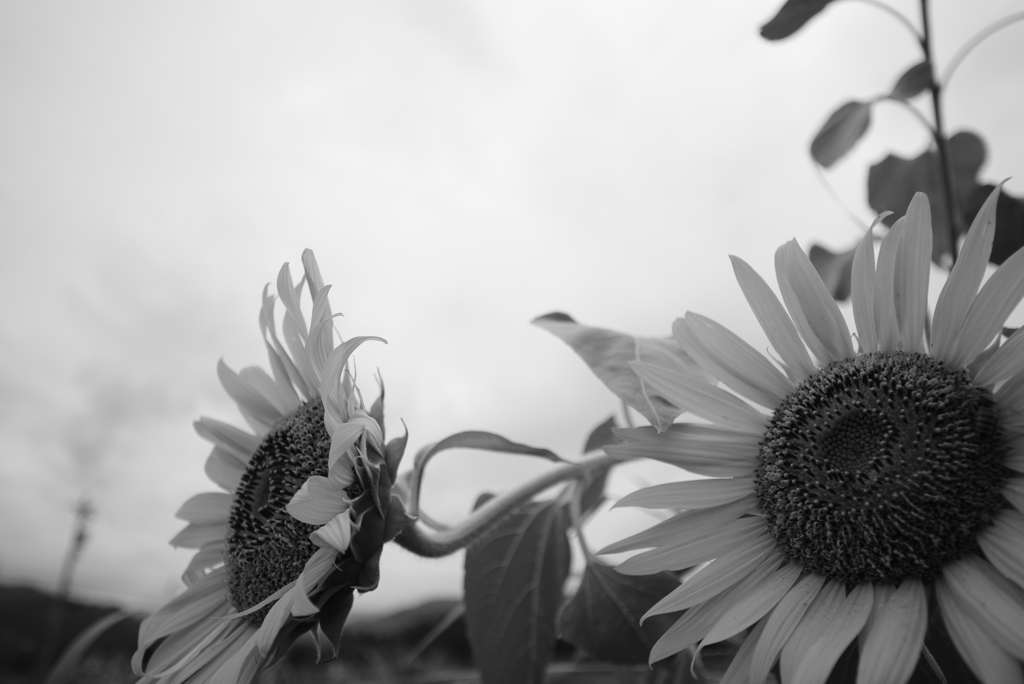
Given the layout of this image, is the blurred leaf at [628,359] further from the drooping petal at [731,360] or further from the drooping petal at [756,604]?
the drooping petal at [756,604]

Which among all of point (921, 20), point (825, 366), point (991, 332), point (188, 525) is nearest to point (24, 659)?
point (188, 525)

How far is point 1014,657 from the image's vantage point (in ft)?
1.23

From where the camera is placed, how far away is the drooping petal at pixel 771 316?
55cm

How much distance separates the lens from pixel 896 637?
414 mm

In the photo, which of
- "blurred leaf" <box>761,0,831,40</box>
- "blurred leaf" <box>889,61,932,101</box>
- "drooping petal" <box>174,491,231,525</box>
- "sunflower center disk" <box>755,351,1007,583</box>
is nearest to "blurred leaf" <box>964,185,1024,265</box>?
"blurred leaf" <box>889,61,932,101</box>

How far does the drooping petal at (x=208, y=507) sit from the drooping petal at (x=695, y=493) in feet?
1.59

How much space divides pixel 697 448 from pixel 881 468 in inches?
5.0

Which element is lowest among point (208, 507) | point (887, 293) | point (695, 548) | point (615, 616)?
point (615, 616)

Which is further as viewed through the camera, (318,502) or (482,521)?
(482,521)

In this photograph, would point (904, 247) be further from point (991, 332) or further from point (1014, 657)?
point (1014, 657)

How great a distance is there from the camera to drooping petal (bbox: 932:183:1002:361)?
457mm

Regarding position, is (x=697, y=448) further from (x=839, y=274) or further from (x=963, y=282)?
(x=839, y=274)

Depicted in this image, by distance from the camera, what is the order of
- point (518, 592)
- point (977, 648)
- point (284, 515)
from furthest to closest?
point (518, 592) < point (284, 515) < point (977, 648)

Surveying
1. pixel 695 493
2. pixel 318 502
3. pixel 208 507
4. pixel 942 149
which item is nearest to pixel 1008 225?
pixel 942 149
